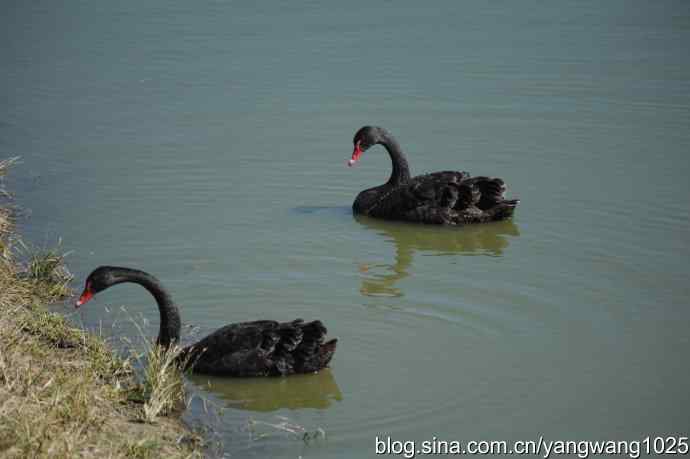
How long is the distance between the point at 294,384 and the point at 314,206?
4388 mm

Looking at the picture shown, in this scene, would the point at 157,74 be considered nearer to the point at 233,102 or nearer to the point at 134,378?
the point at 233,102

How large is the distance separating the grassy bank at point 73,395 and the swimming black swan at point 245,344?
34cm

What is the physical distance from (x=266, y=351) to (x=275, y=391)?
0.25m

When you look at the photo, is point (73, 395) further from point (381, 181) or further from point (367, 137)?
point (381, 181)

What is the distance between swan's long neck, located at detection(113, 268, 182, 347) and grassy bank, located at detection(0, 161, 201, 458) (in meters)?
0.38

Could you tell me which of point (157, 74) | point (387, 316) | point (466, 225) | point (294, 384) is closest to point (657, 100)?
point (466, 225)

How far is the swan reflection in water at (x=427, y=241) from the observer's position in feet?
32.6

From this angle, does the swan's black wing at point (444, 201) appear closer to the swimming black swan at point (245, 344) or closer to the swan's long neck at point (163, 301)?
the swimming black swan at point (245, 344)

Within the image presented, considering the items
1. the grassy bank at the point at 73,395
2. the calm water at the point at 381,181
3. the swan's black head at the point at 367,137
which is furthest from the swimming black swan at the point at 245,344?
the swan's black head at the point at 367,137

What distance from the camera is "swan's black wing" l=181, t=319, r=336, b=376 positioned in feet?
24.8

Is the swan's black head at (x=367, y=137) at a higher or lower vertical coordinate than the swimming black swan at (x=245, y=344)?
higher

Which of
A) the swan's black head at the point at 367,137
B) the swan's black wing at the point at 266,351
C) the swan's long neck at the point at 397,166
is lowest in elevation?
the swan's black wing at the point at 266,351

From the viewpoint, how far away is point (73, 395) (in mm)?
6195

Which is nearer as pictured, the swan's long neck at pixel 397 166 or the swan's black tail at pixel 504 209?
the swan's black tail at pixel 504 209
